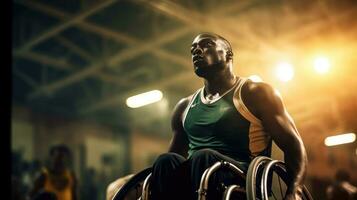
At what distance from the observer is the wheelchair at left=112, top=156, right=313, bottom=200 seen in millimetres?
1870

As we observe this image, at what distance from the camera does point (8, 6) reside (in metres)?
1.84

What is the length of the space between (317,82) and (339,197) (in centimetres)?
327

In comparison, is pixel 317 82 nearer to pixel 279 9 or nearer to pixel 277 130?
pixel 279 9

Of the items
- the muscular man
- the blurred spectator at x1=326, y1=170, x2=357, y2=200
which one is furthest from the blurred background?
the muscular man

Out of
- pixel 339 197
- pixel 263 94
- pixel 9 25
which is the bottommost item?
pixel 339 197

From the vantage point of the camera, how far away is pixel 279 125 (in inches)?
83.0

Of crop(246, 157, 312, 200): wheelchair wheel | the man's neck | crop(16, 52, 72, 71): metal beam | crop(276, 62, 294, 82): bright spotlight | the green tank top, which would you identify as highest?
crop(16, 52, 72, 71): metal beam

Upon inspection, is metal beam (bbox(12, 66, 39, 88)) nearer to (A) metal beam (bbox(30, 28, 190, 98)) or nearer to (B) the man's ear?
(A) metal beam (bbox(30, 28, 190, 98))

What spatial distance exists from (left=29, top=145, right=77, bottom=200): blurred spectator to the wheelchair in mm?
2441

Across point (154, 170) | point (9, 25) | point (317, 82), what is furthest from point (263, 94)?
point (317, 82)

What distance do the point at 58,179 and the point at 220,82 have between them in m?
2.74

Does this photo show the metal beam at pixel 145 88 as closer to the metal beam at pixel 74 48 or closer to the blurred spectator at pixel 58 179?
the metal beam at pixel 74 48

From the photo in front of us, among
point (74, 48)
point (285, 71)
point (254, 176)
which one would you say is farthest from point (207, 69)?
point (74, 48)

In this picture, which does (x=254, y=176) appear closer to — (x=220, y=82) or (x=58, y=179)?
(x=220, y=82)
